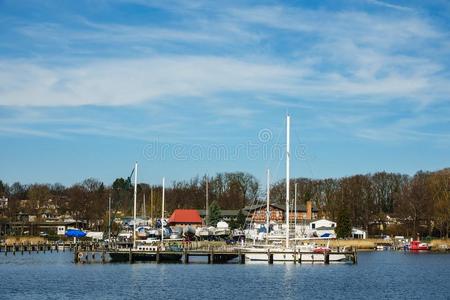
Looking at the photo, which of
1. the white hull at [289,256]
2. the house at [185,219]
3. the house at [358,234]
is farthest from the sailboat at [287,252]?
the house at [185,219]

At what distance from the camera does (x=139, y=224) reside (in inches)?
5335

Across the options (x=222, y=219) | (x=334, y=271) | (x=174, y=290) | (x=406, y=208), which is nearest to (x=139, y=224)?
(x=222, y=219)

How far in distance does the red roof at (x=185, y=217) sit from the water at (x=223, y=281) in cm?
7753

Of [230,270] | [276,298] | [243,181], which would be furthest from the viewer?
[243,181]

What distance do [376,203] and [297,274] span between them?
102821mm

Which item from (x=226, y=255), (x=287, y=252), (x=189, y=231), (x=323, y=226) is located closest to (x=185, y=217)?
(x=189, y=231)

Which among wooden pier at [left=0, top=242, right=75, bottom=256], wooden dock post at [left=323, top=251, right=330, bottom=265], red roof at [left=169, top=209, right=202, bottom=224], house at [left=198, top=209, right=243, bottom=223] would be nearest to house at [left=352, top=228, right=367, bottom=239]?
house at [left=198, top=209, right=243, bottom=223]

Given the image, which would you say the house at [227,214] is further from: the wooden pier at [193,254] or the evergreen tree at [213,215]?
the wooden pier at [193,254]

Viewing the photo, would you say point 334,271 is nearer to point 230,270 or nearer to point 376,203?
point 230,270

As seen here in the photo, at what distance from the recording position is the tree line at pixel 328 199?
5763 inches

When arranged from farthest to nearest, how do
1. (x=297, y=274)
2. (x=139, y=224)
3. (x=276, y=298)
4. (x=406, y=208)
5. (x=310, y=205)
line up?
1. (x=310, y=205)
2. (x=406, y=208)
3. (x=139, y=224)
4. (x=297, y=274)
5. (x=276, y=298)

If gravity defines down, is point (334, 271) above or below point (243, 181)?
below

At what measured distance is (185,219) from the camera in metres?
172

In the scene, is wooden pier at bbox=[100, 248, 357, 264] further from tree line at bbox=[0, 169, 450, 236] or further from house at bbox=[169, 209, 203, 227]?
house at bbox=[169, 209, 203, 227]
